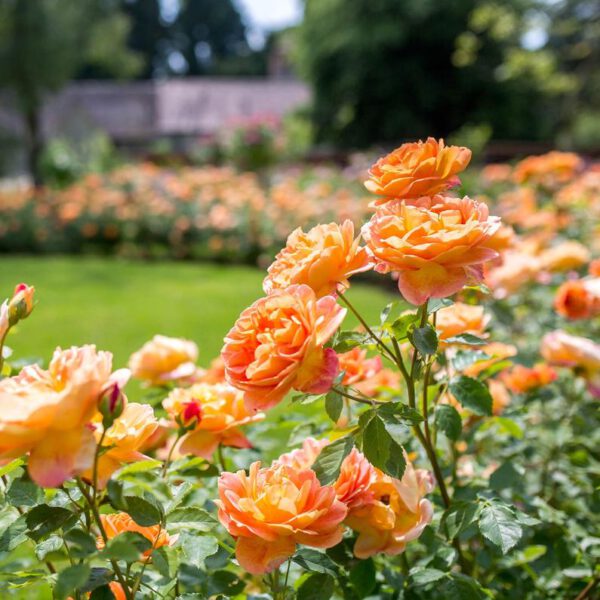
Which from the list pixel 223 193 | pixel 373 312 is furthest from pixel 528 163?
pixel 223 193

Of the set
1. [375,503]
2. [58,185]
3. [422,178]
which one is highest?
[422,178]

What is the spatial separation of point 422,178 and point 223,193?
6.62 metres

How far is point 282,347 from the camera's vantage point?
2.09 feet

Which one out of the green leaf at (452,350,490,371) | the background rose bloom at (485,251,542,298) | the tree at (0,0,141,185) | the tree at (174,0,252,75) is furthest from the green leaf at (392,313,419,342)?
the tree at (174,0,252,75)

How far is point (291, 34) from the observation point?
1948cm

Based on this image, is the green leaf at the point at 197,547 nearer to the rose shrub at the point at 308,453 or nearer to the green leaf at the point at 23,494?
the rose shrub at the point at 308,453

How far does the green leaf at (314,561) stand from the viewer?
29.5 inches

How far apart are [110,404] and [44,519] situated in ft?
0.55

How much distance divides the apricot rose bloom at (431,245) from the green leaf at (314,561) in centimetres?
27

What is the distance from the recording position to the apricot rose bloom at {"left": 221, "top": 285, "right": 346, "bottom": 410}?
0.64 meters

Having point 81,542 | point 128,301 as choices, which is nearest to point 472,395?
point 81,542

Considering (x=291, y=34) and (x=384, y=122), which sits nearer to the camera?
(x=384, y=122)

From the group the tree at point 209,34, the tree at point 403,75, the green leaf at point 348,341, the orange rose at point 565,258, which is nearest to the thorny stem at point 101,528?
the green leaf at point 348,341

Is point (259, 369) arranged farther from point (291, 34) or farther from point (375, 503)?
point (291, 34)
